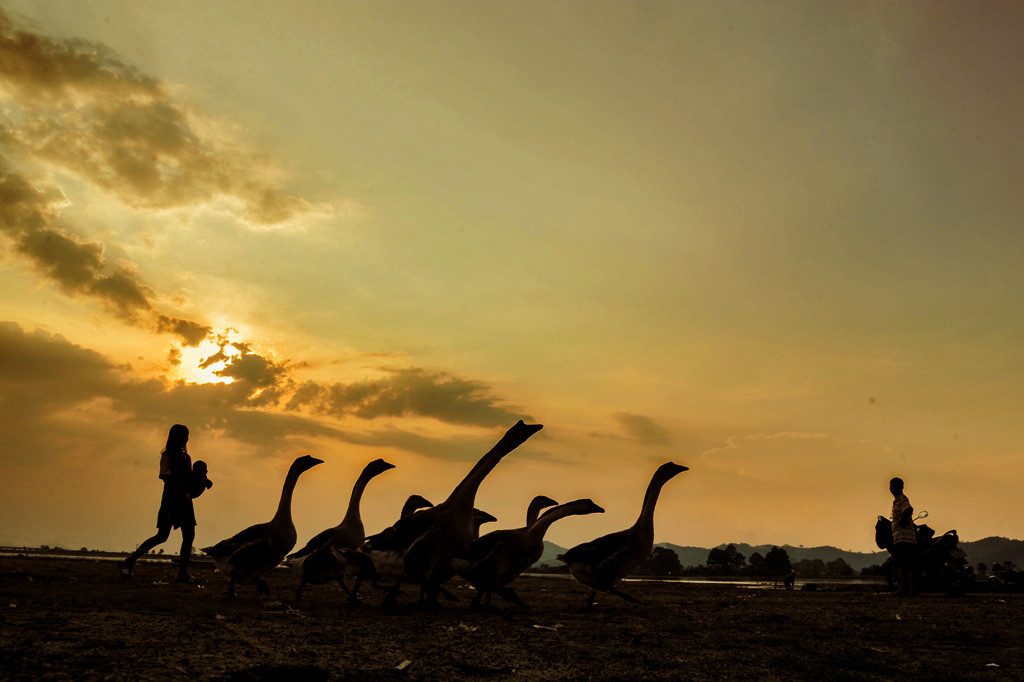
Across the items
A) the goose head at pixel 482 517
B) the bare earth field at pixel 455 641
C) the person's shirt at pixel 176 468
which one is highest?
the person's shirt at pixel 176 468

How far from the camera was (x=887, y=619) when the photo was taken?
11641 mm

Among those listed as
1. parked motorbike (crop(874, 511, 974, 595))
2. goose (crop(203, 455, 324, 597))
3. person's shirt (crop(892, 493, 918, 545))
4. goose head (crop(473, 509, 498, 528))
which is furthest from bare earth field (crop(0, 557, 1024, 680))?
parked motorbike (crop(874, 511, 974, 595))

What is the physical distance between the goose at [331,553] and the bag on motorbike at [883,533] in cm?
1521

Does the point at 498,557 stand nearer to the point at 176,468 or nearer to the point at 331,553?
the point at 331,553

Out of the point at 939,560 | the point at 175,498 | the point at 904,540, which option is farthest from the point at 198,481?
the point at 939,560

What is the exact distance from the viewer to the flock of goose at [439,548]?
34.5 feet

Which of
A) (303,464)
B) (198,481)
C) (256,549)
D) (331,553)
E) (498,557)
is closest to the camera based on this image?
(498,557)

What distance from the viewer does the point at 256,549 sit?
11344 mm

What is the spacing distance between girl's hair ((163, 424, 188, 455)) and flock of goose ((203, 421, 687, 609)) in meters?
2.85

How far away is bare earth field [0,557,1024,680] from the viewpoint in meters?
5.97

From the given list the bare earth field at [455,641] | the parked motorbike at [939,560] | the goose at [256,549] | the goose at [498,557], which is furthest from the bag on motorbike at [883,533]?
the goose at [256,549]

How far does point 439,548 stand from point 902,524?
14.3m

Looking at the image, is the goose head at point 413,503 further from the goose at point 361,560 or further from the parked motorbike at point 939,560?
the parked motorbike at point 939,560


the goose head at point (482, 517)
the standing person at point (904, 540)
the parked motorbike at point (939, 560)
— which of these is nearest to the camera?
the goose head at point (482, 517)
